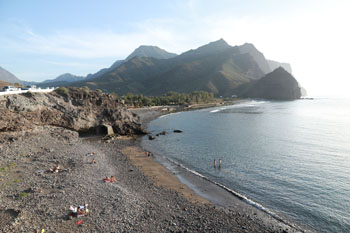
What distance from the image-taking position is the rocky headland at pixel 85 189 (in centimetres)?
1770

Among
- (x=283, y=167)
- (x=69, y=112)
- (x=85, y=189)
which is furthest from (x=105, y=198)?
(x=69, y=112)

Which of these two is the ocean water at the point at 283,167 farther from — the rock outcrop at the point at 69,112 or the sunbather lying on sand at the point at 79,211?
the sunbather lying on sand at the point at 79,211

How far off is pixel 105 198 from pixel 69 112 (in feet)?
127

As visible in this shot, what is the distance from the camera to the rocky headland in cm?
1770

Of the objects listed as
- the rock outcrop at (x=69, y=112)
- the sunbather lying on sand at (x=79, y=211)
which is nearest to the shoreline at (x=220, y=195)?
the sunbather lying on sand at (x=79, y=211)

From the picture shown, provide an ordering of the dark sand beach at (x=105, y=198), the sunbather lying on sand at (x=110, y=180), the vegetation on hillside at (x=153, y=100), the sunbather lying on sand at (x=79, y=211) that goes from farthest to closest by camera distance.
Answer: the vegetation on hillside at (x=153, y=100), the sunbather lying on sand at (x=110, y=180), the sunbather lying on sand at (x=79, y=211), the dark sand beach at (x=105, y=198)

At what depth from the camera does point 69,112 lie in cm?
5375

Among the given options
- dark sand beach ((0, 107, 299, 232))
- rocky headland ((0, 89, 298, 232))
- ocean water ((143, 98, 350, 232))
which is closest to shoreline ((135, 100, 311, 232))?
dark sand beach ((0, 107, 299, 232))

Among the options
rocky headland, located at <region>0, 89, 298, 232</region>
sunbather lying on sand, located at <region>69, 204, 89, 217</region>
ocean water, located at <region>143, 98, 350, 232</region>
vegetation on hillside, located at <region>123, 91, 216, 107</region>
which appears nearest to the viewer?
rocky headland, located at <region>0, 89, 298, 232</region>

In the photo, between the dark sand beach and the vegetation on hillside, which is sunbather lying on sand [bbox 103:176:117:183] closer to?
the dark sand beach

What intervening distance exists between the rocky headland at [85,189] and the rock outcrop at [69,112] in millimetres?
239

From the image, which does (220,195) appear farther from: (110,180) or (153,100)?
(153,100)

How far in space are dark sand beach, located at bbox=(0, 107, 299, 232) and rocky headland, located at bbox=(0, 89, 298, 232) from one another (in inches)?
3.0

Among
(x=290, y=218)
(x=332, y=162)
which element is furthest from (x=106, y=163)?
(x=332, y=162)
